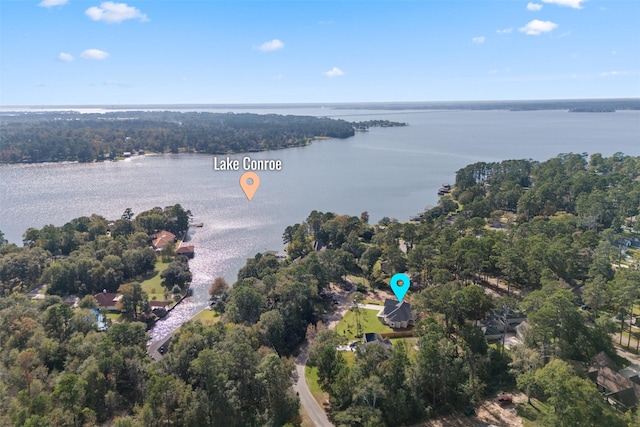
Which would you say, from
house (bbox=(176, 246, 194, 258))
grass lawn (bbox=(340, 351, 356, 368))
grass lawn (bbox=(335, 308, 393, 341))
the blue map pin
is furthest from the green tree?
the blue map pin

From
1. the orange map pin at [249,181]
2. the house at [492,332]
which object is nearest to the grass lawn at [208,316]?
the orange map pin at [249,181]

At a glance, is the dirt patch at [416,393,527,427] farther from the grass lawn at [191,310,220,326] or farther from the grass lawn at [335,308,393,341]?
the grass lawn at [191,310,220,326]

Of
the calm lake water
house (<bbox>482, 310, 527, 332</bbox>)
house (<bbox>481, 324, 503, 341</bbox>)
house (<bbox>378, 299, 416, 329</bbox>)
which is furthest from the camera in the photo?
the calm lake water

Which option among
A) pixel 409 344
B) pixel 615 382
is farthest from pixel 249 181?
pixel 615 382

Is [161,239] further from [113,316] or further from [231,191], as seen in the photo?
[231,191]

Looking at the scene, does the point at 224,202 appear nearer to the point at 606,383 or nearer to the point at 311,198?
the point at 311,198

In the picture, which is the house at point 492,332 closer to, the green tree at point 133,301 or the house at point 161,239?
the green tree at point 133,301
